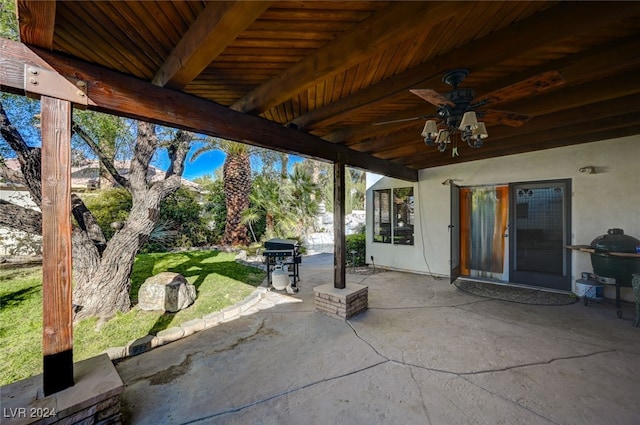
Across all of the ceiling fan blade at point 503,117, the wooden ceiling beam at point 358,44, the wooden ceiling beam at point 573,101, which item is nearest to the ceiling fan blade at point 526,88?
the ceiling fan blade at point 503,117

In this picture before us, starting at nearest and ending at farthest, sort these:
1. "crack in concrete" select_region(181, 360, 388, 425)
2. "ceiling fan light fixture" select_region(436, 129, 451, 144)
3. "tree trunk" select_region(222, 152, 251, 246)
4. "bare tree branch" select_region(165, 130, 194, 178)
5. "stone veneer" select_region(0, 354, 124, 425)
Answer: "stone veneer" select_region(0, 354, 124, 425) < "crack in concrete" select_region(181, 360, 388, 425) < "ceiling fan light fixture" select_region(436, 129, 451, 144) < "bare tree branch" select_region(165, 130, 194, 178) < "tree trunk" select_region(222, 152, 251, 246)

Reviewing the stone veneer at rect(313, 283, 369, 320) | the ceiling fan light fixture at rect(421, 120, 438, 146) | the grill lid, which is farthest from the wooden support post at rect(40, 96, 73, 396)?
the grill lid

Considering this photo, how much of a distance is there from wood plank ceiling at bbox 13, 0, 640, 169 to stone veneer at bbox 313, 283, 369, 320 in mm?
2443

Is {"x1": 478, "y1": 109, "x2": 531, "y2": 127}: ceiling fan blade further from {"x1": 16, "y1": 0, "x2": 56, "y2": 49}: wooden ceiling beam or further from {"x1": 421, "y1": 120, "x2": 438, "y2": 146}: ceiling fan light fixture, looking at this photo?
{"x1": 16, "y1": 0, "x2": 56, "y2": 49}: wooden ceiling beam

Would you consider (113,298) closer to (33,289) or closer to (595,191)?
(33,289)

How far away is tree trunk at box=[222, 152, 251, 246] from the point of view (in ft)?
30.4

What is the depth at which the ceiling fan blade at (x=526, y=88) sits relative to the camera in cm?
200

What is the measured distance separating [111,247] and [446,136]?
4.81 m

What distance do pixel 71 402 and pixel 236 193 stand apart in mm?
7955

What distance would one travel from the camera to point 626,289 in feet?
14.2

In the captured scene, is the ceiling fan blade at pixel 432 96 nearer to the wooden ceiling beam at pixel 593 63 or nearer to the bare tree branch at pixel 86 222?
the wooden ceiling beam at pixel 593 63

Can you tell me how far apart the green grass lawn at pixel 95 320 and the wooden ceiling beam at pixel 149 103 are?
2602 mm

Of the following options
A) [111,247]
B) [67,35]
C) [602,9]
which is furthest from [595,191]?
[111,247]

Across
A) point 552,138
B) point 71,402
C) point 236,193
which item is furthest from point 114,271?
point 552,138
